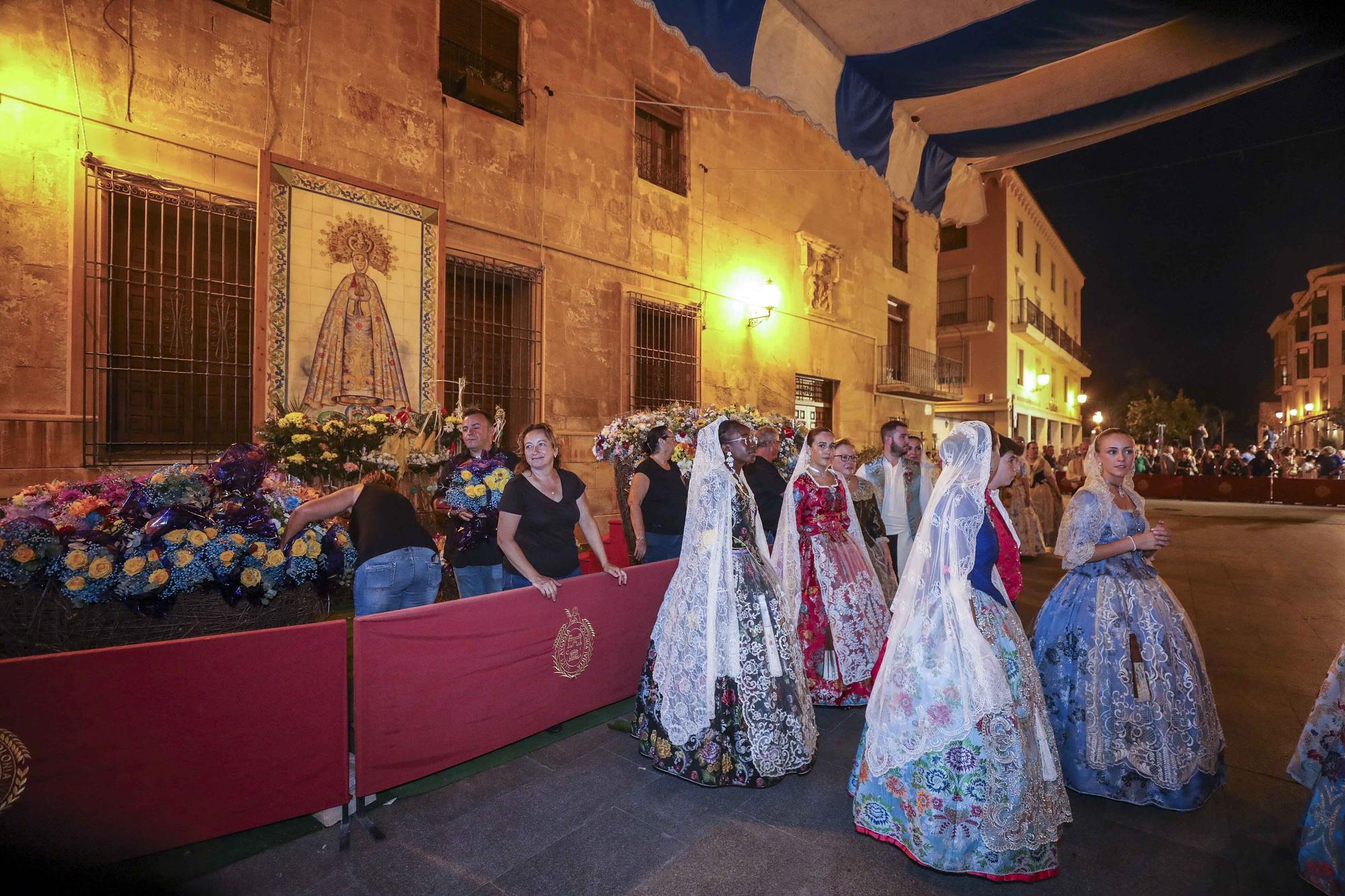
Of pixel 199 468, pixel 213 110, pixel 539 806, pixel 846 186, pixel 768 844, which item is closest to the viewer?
pixel 768 844

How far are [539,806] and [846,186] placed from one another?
51.6 ft

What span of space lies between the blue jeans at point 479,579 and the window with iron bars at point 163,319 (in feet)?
12.5

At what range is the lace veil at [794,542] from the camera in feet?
15.3

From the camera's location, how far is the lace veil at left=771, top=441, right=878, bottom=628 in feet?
15.3

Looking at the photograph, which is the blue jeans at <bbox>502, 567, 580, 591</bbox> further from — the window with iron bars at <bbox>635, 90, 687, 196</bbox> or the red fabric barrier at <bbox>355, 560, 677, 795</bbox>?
the window with iron bars at <bbox>635, 90, 687, 196</bbox>

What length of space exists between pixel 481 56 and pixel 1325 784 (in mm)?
10598

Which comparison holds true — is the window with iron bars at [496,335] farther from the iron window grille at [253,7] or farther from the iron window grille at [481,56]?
the iron window grille at [253,7]

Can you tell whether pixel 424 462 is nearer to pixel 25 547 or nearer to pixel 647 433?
pixel 647 433

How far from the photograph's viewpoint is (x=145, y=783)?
2.64 metres

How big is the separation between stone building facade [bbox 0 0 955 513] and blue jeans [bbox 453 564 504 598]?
3.63m

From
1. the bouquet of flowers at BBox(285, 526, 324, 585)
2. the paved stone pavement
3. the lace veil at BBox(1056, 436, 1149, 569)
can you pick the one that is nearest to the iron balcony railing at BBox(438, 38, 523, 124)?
the bouquet of flowers at BBox(285, 526, 324, 585)

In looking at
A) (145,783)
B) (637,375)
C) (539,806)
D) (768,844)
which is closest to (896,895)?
(768,844)

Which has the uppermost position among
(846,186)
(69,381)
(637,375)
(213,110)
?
(846,186)

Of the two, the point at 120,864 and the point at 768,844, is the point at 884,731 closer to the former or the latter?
the point at 768,844
